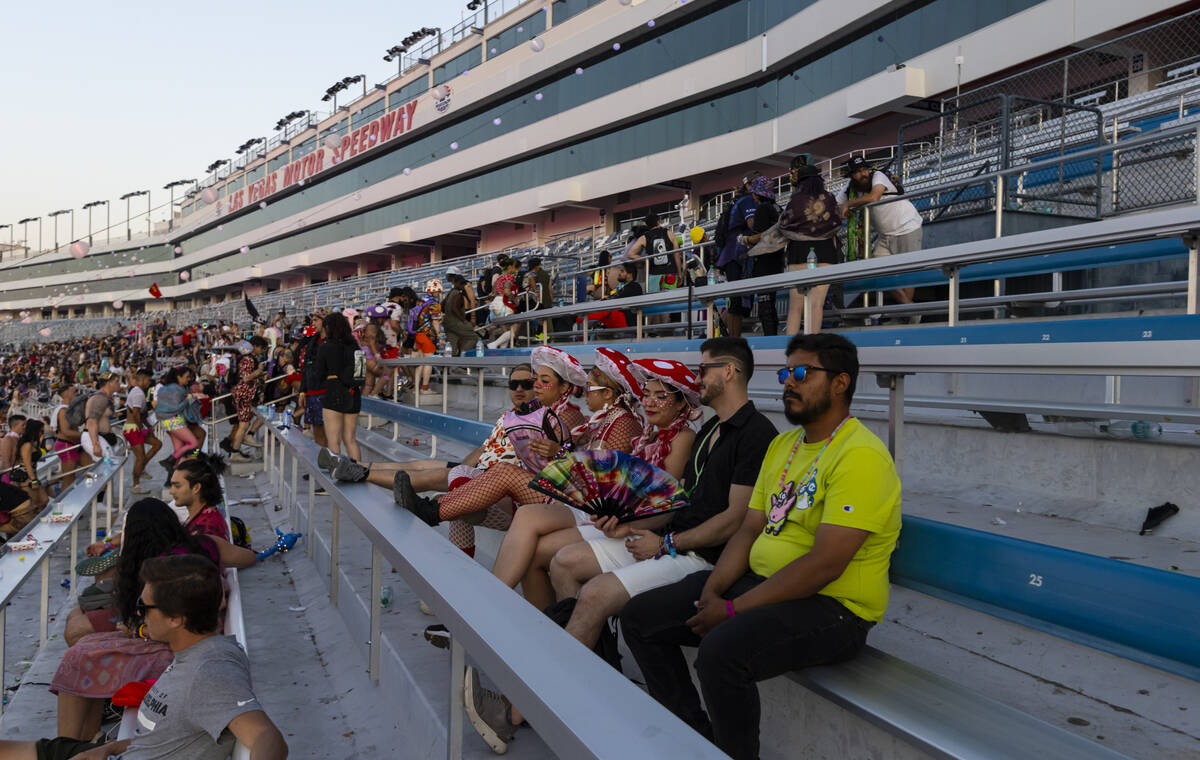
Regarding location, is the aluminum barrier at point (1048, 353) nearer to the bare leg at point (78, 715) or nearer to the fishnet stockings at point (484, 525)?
the fishnet stockings at point (484, 525)

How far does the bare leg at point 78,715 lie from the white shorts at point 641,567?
2.44 meters

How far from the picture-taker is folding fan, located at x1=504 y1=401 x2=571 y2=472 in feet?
14.0

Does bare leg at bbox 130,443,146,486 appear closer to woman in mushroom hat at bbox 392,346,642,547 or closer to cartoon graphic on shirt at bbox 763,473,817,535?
woman in mushroom hat at bbox 392,346,642,547

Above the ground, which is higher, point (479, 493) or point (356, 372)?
point (356, 372)

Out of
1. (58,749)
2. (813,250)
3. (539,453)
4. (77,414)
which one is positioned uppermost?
(813,250)

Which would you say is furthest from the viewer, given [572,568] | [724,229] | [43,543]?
[724,229]

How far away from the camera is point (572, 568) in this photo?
3.28 metres

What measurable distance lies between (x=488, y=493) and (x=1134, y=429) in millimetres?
3207

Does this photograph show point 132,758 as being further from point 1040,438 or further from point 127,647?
point 1040,438

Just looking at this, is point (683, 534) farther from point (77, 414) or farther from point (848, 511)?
point (77, 414)

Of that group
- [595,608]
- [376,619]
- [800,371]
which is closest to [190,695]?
[376,619]

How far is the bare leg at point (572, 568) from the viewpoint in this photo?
3.26m

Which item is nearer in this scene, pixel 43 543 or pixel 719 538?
pixel 719 538

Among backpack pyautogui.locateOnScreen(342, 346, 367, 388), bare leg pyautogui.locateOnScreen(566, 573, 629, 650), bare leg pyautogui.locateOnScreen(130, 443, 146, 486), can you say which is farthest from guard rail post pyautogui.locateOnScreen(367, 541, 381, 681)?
bare leg pyautogui.locateOnScreen(130, 443, 146, 486)
